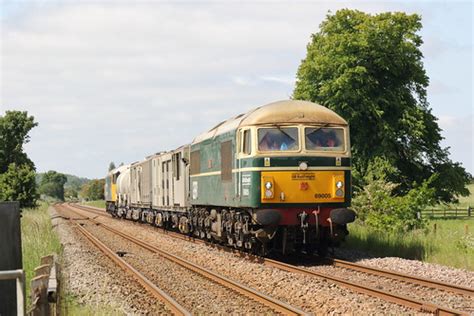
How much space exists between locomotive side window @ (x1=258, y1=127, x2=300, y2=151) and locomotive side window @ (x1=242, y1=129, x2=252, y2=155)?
0.97 feet

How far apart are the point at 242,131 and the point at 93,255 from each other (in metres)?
6.51

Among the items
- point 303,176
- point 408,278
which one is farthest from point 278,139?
point 408,278

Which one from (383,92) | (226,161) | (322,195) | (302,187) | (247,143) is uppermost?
(383,92)

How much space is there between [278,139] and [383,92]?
2212 cm

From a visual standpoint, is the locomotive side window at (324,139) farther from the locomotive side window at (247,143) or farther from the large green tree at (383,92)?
the large green tree at (383,92)

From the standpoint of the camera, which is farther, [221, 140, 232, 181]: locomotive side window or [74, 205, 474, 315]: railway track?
[221, 140, 232, 181]: locomotive side window

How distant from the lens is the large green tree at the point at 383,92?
1395 inches

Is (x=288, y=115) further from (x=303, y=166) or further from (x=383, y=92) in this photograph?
(x=383, y=92)

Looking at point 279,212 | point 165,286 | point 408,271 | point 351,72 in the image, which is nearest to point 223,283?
point 165,286

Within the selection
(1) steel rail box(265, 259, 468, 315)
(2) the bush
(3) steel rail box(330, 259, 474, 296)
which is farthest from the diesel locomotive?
(2) the bush

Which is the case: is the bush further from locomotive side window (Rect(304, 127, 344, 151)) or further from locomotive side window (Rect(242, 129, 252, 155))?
locomotive side window (Rect(242, 129, 252, 155))

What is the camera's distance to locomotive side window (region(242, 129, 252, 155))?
52.1 ft

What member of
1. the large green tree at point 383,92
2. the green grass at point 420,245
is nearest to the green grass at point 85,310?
the green grass at point 420,245

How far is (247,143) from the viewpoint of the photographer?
634 inches
